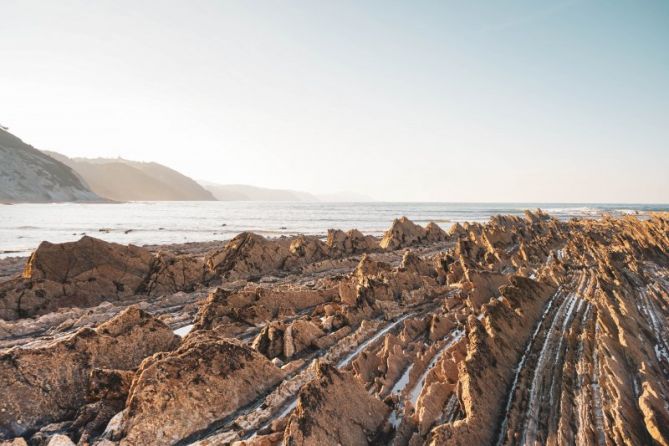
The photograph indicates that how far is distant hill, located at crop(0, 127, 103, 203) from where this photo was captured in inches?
4264

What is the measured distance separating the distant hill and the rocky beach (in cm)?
12839

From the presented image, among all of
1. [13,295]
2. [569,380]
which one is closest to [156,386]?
[569,380]

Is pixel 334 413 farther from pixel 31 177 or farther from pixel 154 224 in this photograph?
pixel 31 177

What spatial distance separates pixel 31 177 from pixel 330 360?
148669 mm

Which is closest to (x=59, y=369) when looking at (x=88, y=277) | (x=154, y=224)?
(x=88, y=277)

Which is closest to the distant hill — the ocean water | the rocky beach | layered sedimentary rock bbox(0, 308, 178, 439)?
the ocean water

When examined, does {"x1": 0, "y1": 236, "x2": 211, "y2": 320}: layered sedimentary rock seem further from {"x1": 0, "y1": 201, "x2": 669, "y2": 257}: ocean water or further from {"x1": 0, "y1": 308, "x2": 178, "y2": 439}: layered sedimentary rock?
{"x1": 0, "y1": 201, "x2": 669, "y2": 257}: ocean water

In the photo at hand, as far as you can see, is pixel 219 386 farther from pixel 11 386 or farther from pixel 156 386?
pixel 11 386

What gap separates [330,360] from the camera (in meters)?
7.83

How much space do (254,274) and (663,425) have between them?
49.6ft

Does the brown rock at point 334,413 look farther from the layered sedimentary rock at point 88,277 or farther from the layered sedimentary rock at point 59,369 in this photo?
the layered sedimentary rock at point 88,277

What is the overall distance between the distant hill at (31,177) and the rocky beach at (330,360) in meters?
128

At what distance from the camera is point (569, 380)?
6.77 m

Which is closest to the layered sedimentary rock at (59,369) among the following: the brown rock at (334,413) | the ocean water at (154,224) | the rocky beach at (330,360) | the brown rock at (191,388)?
the rocky beach at (330,360)
